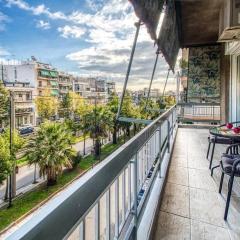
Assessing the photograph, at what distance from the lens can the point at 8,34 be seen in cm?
Result: 1947

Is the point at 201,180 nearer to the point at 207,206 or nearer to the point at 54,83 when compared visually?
the point at 207,206

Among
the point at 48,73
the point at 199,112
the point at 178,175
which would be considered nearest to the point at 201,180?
the point at 178,175

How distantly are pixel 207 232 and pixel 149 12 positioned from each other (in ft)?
6.82

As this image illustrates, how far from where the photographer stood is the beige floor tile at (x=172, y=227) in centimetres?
157

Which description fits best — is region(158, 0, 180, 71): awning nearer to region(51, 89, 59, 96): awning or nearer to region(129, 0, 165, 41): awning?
region(129, 0, 165, 41): awning

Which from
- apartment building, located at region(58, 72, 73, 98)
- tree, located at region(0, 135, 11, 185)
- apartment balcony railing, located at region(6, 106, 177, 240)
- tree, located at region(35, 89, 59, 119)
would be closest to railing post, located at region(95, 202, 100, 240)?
apartment balcony railing, located at region(6, 106, 177, 240)

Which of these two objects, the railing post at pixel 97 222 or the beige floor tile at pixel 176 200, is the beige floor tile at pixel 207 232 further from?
the railing post at pixel 97 222

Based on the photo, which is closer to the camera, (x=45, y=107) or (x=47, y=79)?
(x=45, y=107)

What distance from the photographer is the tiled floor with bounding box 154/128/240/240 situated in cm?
162

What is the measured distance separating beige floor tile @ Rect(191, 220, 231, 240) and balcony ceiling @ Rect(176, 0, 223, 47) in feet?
11.8

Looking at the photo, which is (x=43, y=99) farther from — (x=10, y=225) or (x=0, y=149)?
(x=10, y=225)

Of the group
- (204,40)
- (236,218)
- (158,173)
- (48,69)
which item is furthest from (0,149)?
(48,69)

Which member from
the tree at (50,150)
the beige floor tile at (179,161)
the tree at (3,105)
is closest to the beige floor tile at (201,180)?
the beige floor tile at (179,161)

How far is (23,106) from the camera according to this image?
25031 mm
